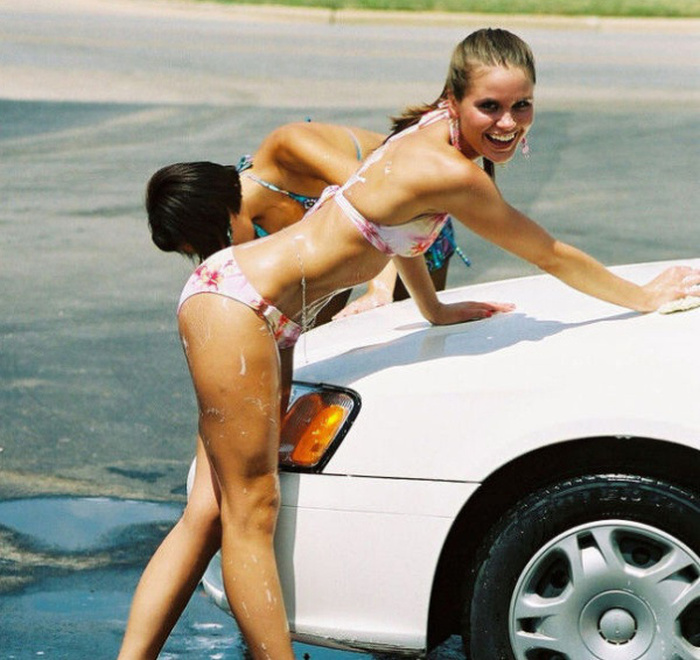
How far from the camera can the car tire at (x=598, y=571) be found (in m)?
3.56

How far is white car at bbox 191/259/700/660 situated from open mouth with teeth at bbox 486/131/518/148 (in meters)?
0.54

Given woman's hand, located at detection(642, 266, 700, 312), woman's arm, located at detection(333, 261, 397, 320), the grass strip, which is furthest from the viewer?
the grass strip

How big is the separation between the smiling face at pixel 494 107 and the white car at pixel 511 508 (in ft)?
1.81

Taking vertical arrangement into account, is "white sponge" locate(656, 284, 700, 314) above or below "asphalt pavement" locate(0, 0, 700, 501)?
below

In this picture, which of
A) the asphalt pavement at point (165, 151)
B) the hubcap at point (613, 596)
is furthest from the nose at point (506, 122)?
the asphalt pavement at point (165, 151)

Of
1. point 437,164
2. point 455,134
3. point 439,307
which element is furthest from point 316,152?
point 437,164

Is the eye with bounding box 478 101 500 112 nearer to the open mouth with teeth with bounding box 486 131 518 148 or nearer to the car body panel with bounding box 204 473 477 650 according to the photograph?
the open mouth with teeth with bounding box 486 131 518 148

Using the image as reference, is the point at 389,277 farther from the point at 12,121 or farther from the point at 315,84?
the point at 315,84

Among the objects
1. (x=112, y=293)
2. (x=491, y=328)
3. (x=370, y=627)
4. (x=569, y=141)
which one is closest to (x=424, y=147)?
(x=491, y=328)

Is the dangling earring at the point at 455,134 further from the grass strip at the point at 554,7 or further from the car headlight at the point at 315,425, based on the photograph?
the grass strip at the point at 554,7

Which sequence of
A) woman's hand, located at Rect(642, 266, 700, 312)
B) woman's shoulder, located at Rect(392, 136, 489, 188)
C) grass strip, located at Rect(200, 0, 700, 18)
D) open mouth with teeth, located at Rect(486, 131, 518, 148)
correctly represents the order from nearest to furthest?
woman's shoulder, located at Rect(392, 136, 489, 188) → open mouth with teeth, located at Rect(486, 131, 518, 148) → woman's hand, located at Rect(642, 266, 700, 312) → grass strip, located at Rect(200, 0, 700, 18)

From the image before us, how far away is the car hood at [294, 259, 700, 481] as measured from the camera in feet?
11.6

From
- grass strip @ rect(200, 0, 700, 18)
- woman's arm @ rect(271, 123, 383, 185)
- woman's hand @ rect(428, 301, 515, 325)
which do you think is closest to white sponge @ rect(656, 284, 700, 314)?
woman's hand @ rect(428, 301, 515, 325)

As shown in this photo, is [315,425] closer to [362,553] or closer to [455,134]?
[362,553]
